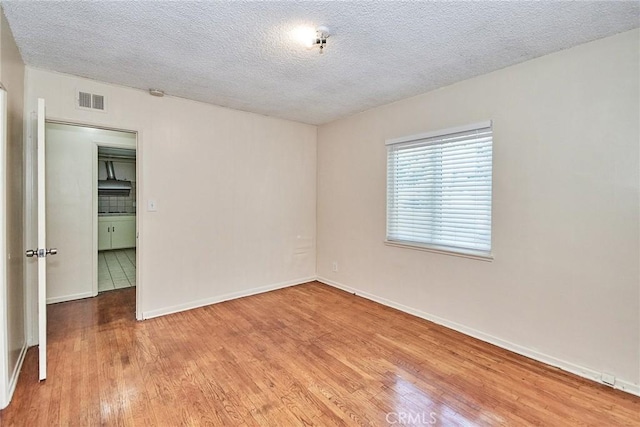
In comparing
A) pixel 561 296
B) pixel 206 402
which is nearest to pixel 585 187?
pixel 561 296

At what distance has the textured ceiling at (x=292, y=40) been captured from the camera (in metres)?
1.83

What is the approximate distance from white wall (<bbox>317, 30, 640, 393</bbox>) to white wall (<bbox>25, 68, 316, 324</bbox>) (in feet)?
6.17

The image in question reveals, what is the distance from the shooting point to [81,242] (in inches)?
156

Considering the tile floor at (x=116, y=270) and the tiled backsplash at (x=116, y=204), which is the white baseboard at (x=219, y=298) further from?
the tiled backsplash at (x=116, y=204)

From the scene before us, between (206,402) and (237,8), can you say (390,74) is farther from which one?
(206,402)

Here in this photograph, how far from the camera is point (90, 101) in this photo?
293cm

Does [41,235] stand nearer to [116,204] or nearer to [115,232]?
[115,232]

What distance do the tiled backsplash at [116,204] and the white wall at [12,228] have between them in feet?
17.5

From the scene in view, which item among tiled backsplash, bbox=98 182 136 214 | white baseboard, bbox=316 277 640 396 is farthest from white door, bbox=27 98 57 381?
tiled backsplash, bbox=98 182 136 214

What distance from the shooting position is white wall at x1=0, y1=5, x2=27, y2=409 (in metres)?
1.87

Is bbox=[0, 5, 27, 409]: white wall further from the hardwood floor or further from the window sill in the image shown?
the window sill

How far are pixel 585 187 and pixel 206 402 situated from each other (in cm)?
311

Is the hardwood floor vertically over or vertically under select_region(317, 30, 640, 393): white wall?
under

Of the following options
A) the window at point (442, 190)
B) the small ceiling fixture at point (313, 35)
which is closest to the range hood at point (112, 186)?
the window at point (442, 190)
